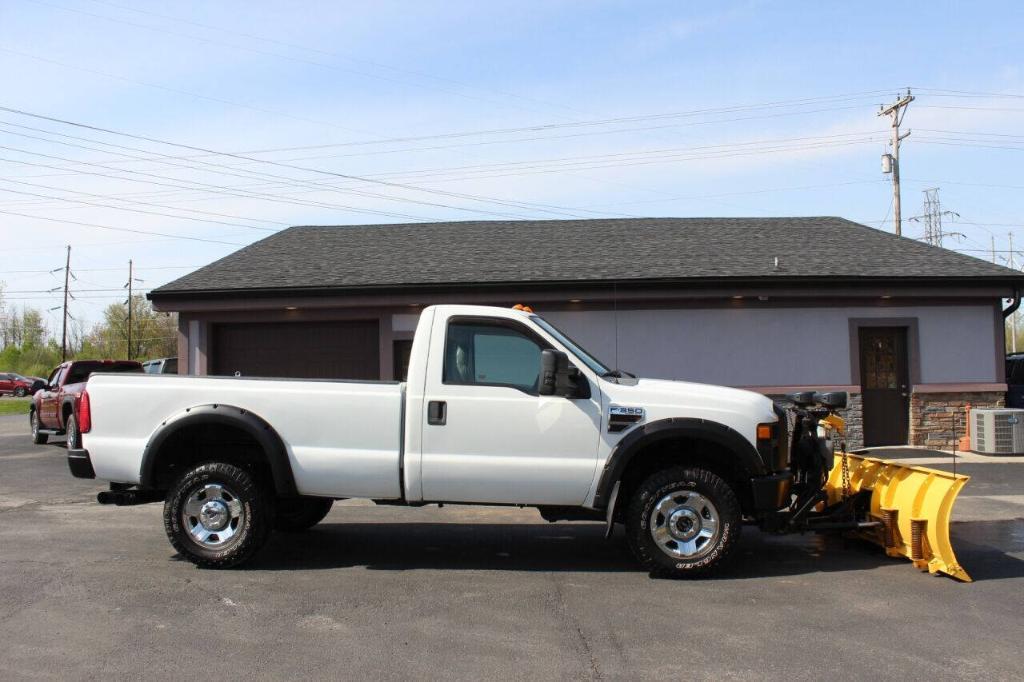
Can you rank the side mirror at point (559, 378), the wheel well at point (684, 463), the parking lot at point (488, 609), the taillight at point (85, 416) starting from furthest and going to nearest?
the taillight at point (85, 416)
the wheel well at point (684, 463)
the side mirror at point (559, 378)
the parking lot at point (488, 609)

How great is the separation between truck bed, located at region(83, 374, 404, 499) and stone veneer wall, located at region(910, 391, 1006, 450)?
37.4 feet

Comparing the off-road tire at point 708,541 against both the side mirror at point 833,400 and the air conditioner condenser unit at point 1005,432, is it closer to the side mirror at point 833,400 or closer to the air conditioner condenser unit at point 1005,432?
the side mirror at point 833,400

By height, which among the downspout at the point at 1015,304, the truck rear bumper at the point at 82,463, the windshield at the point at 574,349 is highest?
the downspout at the point at 1015,304

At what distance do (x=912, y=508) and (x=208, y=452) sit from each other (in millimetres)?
5720

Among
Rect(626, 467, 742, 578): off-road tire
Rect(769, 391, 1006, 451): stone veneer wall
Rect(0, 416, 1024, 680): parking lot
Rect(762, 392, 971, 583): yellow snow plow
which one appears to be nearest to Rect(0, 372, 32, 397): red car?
Rect(0, 416, 1024, 680): parking lot

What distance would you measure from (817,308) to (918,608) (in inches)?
386

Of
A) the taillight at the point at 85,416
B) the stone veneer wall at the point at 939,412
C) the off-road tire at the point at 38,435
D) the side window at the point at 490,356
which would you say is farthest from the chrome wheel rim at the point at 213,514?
Answer: the off-road tire at the point at 38,435

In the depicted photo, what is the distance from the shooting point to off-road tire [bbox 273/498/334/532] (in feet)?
25.2

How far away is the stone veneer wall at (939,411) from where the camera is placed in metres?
14.7

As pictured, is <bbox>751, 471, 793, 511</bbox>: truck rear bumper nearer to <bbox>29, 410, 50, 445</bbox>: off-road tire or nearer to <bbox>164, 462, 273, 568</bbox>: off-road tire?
<bbox>164, 462, 273, 568</bbox>: off-road tire

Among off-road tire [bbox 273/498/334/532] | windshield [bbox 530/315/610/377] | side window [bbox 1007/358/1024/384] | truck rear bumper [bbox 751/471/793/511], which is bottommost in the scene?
off-road tire [bbox 273/498/334/532]

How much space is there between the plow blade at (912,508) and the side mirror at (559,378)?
2722 millimetres

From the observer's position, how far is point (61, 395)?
53.4 ft

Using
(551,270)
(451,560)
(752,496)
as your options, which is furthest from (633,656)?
(551,270)
